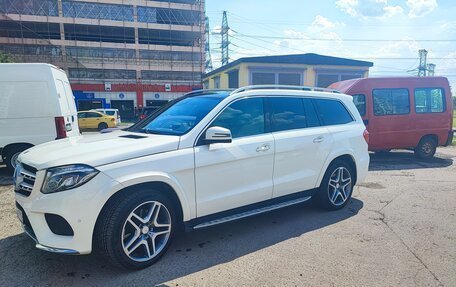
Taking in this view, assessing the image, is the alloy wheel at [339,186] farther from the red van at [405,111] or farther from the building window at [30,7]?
the building window at [30,7]

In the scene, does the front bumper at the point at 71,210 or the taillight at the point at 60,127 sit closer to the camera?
the front bumper at the point at 71,210

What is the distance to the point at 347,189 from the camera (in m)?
5.01

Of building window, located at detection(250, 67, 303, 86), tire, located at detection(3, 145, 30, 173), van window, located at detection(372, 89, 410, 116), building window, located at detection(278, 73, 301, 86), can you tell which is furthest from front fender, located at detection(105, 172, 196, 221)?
building window, located at detection(278, 73, 301, 86)

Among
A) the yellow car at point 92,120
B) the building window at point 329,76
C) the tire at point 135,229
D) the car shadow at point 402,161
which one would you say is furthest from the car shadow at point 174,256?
the building window at point 329,76

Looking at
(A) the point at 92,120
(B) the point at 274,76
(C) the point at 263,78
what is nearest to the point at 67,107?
(A) the point at 92,120

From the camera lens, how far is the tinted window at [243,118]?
3760 millimetres

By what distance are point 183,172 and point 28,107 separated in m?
5.03

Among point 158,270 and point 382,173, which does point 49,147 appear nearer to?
point 158,270

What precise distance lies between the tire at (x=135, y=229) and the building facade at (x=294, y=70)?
22.0m

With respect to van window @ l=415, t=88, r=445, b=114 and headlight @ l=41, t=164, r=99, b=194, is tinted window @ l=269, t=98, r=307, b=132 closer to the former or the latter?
headlight @ l=41, t=164, r=99, b=194

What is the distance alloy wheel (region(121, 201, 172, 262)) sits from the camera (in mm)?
3105

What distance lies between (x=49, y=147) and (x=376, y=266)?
145 inches

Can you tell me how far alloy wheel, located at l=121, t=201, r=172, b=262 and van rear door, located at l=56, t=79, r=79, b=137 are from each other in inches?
184

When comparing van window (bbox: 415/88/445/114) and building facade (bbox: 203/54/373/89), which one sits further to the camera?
building facade (bbox: 203/54/373/89)
